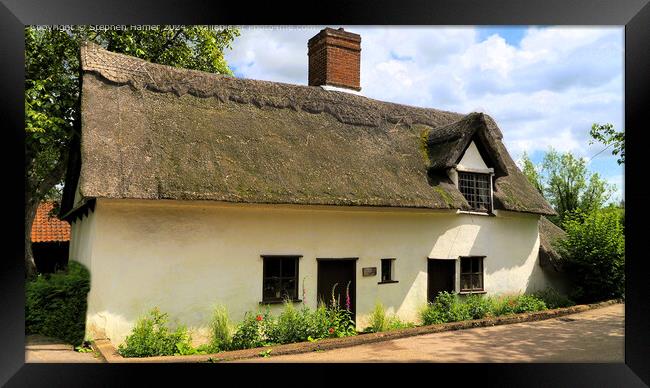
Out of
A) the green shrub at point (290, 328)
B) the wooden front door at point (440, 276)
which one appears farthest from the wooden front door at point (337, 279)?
the wooden front door at point (440, 276)

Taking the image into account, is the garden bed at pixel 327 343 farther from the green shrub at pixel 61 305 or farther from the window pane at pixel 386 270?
the window pane at pixel 386 270

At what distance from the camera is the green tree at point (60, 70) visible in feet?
46.5

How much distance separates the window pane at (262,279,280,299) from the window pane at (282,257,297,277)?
0.25 metres

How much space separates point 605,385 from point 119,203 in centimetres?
813

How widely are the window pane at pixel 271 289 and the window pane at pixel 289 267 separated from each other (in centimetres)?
25

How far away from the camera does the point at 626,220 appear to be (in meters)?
6.30

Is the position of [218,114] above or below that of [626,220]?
above

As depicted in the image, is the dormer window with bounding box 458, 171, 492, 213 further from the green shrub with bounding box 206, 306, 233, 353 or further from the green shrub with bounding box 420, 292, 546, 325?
the green shrub with bounding box 206, 306, 233, 353

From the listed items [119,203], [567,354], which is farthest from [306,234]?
[567,354]

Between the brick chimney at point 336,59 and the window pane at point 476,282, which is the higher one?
the brick chimney at point 336,59

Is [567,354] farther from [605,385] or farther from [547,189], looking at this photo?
[547,189]

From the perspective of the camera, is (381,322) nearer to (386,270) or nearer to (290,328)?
(386,270)

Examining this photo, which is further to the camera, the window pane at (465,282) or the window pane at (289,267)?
the window pane at (465,282)

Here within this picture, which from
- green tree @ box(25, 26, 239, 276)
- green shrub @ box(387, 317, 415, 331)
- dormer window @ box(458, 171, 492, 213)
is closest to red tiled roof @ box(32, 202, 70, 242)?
green tree @ box(25, 26, 239, 276)
